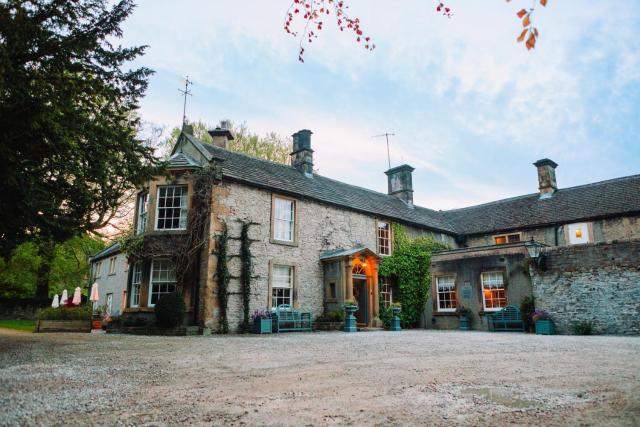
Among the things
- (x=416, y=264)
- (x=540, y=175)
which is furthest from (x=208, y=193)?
(x=540, y=175)

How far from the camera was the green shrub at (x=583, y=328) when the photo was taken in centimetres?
1464

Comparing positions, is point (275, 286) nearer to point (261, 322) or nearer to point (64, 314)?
point (261, 322)

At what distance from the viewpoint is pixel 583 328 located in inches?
579

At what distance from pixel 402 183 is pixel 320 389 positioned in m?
22.2

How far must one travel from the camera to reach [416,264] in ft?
68.9

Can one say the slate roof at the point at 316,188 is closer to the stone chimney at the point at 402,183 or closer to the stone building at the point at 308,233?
the stone building at the point at 308,233

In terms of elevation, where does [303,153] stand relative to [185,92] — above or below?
below

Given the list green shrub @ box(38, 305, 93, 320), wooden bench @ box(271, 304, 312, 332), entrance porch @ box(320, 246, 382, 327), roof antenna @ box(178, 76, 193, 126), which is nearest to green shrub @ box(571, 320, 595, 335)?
entrance porch @ box(320, 246, 382, 327)

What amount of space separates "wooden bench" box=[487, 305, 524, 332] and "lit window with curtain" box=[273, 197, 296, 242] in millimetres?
9139

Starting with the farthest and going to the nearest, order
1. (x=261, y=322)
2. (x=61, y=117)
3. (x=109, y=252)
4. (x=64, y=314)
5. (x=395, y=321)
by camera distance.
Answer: (x=109, y=252), (x=395, y=321), (x=64, y=314), (x=261, y=322), (x=61, y=117)

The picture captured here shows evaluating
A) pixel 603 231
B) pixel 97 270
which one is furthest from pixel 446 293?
pixel 97 270

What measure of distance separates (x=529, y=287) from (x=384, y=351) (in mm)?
11508

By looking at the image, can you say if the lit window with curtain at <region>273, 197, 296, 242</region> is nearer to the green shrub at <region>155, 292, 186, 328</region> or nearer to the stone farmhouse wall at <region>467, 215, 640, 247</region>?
the green shrub at <region>155, 292, 186, 328</region>

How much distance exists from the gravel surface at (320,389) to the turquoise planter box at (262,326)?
6619 millimetres
